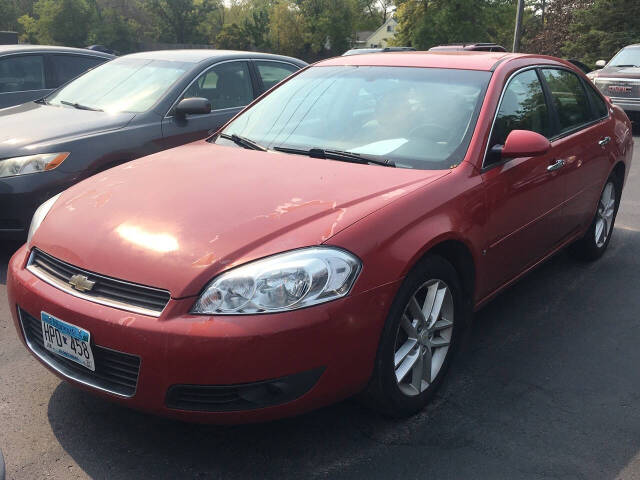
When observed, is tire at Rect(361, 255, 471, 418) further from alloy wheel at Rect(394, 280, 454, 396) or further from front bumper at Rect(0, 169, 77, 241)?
front bumper at Rect(0, 169, 77, 241)

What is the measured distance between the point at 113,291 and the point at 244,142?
158 centimetres

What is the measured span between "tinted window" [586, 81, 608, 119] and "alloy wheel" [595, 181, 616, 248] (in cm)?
55

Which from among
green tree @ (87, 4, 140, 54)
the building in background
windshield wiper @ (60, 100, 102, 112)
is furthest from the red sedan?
Answer: the building in background

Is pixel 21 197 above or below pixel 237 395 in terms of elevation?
below

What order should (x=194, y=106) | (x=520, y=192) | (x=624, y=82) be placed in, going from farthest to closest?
(x=624, y=82) < (x=194, y=106) < (x=520, y=192)

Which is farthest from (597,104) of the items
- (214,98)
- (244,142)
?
(214,98)

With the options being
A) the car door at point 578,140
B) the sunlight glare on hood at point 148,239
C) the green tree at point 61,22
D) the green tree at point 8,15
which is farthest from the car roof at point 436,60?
the green tree at point 8,15

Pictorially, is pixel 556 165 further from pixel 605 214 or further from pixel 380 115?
pixel 605 214

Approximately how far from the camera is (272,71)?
23.1ft

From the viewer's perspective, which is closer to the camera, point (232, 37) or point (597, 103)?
point (597, 103)

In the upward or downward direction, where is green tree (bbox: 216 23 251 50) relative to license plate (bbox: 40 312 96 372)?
downward

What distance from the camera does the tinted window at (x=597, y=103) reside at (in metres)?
5.01

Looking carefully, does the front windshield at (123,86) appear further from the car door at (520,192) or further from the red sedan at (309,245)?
the car door at (520,192)

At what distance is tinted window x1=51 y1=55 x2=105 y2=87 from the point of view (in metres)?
7.75
